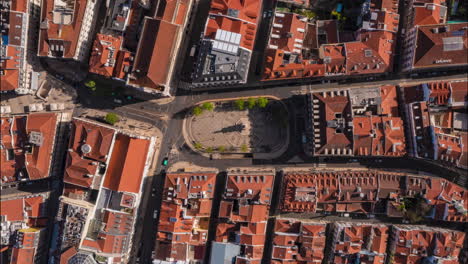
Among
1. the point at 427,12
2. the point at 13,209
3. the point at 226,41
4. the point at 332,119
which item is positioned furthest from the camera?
the point at 13,209

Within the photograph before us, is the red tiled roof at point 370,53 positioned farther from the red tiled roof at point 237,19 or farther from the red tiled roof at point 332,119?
the red tiled roof at point 237,19

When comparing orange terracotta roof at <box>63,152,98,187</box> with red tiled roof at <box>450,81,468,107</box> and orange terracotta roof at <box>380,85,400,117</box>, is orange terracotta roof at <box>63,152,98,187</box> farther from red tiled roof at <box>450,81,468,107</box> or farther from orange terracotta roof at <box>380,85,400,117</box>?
red tiled roof at <box>450,81,468,107</box>

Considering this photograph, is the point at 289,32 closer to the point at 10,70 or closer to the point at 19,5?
the point at 19,5

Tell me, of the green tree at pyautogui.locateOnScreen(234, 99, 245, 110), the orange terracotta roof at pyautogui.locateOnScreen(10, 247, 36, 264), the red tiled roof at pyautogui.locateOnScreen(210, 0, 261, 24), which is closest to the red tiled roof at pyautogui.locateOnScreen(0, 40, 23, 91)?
the orange terracotta roof at pyautogui.locateOnScreen(10, 247, 36, 264)

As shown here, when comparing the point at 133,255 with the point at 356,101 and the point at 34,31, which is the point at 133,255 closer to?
the point at 34,31

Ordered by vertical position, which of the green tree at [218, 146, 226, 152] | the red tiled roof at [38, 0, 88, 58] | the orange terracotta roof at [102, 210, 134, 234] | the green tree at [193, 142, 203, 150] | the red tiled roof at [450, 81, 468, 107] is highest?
the red tiled roof at [450, 81, 468, 107]

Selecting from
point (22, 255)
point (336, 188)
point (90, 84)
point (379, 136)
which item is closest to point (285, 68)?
point (379, 136)

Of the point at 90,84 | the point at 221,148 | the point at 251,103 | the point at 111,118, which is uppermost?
the point at 251,103
